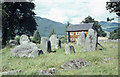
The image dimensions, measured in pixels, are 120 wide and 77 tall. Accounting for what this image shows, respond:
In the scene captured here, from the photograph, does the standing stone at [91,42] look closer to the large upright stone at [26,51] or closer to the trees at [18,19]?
the large upright stone at [26,51]

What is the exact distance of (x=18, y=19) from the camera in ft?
142

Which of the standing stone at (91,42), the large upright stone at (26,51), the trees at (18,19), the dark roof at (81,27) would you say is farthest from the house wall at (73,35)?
the large upright stone at (26,51)

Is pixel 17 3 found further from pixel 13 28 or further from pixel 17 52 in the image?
pixel 17 52

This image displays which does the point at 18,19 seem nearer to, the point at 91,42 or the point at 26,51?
the point at 26,51

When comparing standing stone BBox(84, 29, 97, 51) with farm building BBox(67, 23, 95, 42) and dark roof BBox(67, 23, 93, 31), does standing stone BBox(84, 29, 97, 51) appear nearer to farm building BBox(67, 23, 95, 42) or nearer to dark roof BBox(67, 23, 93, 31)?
dark roof BBox(67, 23, 93, 31)

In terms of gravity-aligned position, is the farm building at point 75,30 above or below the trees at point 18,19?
below

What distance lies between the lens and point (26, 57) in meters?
18.6

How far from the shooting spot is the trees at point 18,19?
40.4m

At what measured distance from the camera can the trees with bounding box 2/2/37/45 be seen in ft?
133

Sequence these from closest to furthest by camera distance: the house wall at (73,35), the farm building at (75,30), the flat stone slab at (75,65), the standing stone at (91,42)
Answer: the flat stone slab at (75,65) → the standing stone at (91,42) → the farm building at (75,30) → the house wall at (73,35)

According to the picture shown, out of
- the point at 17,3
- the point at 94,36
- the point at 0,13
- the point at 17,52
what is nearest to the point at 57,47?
the point at 94,36

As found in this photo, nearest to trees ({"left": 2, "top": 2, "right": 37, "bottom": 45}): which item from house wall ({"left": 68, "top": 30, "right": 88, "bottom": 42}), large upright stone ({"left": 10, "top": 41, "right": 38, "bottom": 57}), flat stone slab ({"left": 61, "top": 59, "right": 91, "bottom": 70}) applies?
large upright stone ({"left": 10, "top": 41, "right": 38, "bottom": 57})

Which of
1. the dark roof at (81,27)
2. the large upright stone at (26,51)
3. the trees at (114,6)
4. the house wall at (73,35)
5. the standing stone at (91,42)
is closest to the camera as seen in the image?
the large upright stone at (26,51)

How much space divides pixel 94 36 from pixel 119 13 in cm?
1861
